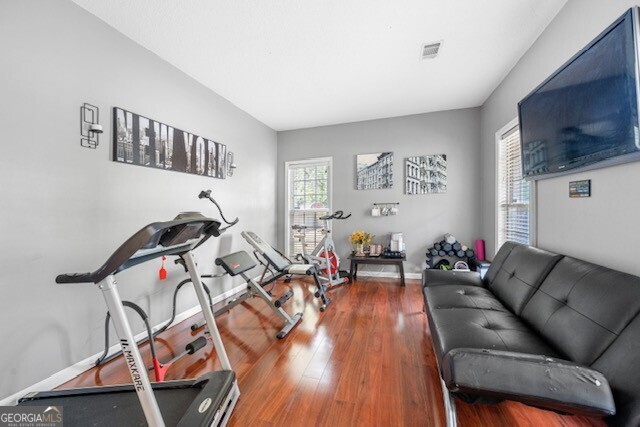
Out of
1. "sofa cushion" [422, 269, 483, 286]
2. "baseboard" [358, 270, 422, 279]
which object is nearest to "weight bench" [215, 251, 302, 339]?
"sofa cushion" [422, 269, 483, 286]

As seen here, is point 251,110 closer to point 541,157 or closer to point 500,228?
point 541,157

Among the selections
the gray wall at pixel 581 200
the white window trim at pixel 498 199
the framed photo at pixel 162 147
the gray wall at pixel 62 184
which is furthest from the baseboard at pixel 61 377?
the white window trim at pixel 498 199

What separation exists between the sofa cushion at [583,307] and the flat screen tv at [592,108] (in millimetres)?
642

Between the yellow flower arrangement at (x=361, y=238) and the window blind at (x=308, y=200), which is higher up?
the window blind at (x=308, y=200)

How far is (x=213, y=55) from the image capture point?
252 centimetres

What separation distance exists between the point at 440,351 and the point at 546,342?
63cm

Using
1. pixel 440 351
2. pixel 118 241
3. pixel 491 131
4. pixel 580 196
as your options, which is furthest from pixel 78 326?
pixel 491 131

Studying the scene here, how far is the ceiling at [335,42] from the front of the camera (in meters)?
1.94

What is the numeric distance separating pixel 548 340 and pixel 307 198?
3.94 meters

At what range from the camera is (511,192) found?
3.00 meters

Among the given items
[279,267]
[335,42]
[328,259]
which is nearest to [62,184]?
[279,267]

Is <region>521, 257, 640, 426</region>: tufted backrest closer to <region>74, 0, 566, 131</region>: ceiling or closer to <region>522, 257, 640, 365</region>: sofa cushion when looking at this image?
<region>522, 257, 640, 365</region>: sofa cushion

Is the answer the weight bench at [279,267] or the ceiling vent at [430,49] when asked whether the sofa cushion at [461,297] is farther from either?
the ceiling vent at [430,49]

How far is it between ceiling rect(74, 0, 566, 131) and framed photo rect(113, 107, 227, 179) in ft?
2.42
